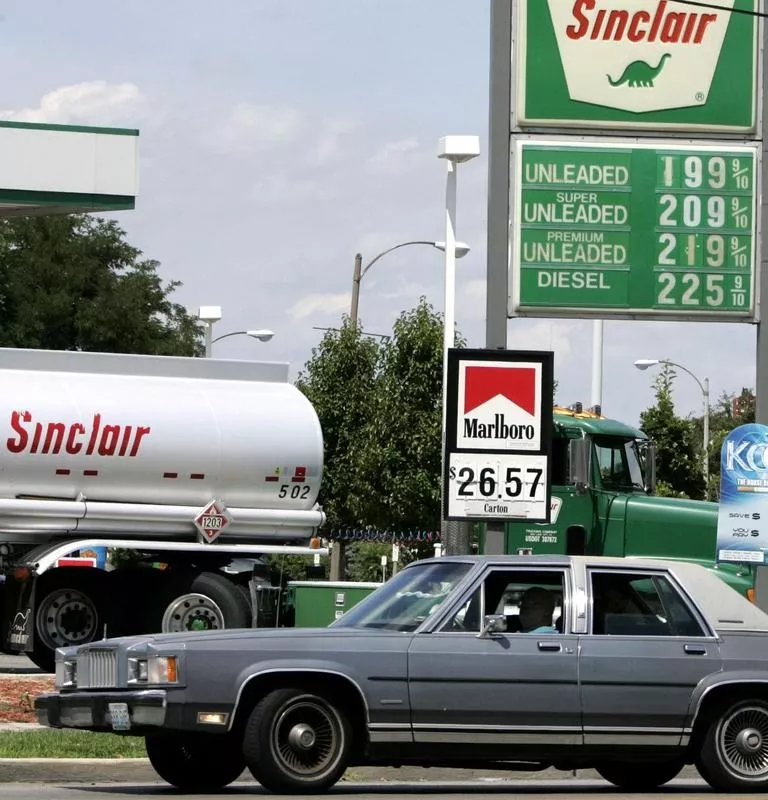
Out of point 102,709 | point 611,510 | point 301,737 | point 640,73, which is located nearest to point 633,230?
point 640,73

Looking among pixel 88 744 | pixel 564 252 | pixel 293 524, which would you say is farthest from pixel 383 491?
pixel 88 744

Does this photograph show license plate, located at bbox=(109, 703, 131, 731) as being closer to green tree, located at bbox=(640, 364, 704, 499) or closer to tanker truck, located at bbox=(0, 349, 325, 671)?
tanker truck, located at bbox=(0, 349, 325, 671)

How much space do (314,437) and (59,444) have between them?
11.3 feet

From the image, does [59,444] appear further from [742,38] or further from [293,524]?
[742,38]

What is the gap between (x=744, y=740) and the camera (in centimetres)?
1206

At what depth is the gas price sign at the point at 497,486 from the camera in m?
17.6

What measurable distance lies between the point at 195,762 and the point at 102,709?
102 centimetres

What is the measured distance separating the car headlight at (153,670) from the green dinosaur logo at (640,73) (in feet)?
30.6

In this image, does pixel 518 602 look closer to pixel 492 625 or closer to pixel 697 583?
pixel 492 625

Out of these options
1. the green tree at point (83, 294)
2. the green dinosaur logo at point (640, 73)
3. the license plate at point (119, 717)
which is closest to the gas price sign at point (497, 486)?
the green dinosaur logo at point (640, 73)

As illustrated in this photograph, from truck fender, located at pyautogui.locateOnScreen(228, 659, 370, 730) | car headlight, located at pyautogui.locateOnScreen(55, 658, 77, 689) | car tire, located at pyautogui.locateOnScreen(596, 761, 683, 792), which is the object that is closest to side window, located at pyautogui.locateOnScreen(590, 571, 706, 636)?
car tire, located at pyautogui.locateOnScreen(596, 761, 683, 792)

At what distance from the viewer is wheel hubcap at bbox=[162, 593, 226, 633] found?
22.8 m

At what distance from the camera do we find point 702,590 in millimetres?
12383

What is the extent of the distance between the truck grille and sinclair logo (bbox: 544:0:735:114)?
29.0 feet
